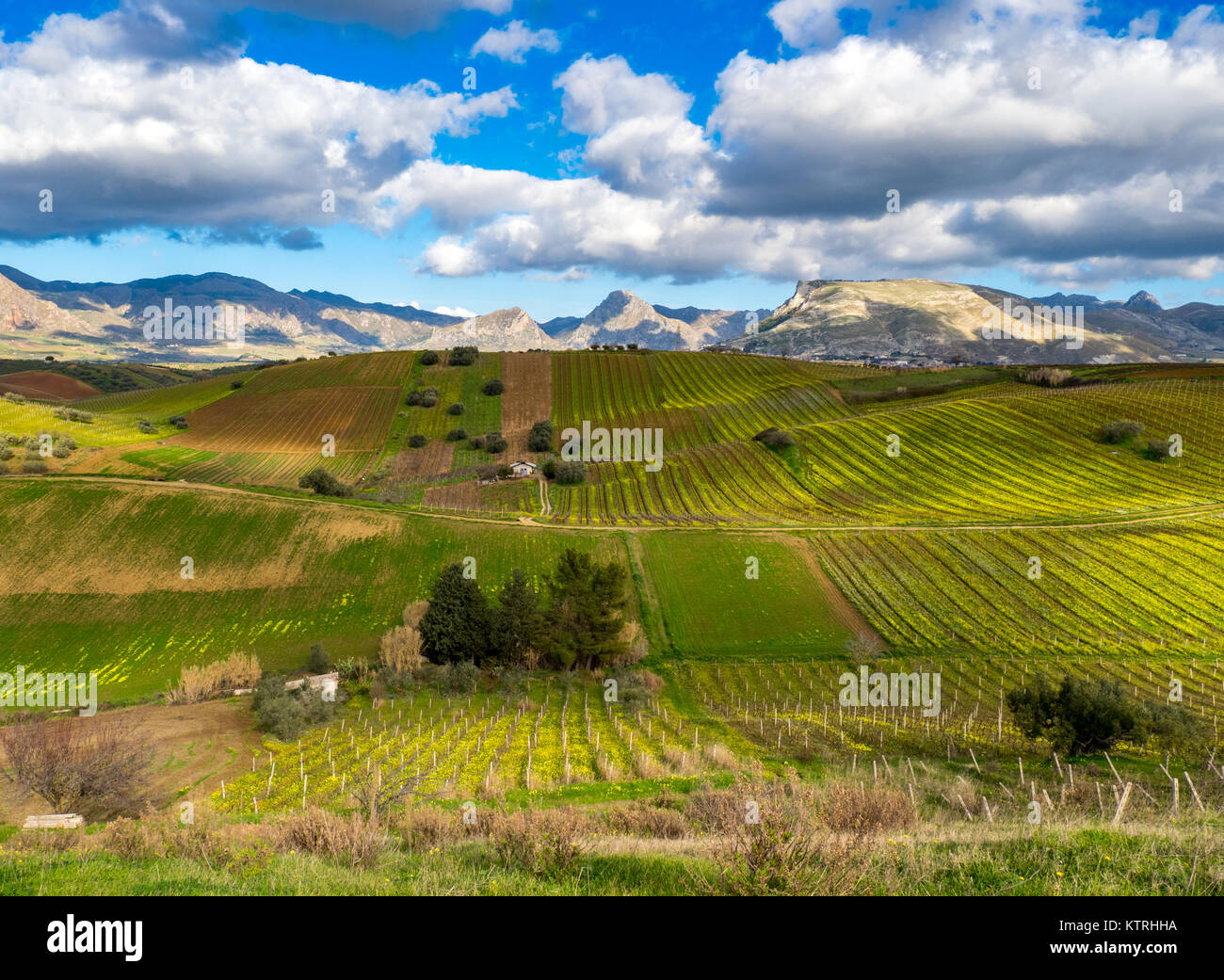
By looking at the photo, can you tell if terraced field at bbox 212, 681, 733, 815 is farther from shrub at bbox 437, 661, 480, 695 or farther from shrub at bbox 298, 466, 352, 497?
shrub at bbox 298, 466, 352, 497

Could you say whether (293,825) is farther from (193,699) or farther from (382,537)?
(382,537)

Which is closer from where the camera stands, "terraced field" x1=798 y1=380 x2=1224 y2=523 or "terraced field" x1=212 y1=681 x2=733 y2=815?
"terraced field" x1=212 y1=681 x2=733 y2=815

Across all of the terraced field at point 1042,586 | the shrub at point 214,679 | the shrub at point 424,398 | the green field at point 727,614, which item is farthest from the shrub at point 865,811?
the shrub at point 424,398

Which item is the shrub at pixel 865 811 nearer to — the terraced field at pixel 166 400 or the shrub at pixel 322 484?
the shrub at pixel 322 484

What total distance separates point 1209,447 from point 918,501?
39.2m

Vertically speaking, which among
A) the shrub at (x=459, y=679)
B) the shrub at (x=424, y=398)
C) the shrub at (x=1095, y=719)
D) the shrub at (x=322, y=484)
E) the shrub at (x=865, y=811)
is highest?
the shrub at (x=424, y=398)

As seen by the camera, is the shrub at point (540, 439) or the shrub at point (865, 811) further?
the shrub at point (540, 439)

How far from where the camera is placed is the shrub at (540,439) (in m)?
110

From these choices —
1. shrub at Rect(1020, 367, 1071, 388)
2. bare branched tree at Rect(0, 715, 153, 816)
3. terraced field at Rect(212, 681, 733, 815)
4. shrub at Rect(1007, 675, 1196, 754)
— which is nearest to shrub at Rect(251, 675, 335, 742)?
terraced field at Rect(212, 681, 733, 815)

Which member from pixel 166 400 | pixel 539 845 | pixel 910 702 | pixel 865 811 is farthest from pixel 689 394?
pixel 539 845

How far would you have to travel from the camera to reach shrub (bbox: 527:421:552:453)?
361ft

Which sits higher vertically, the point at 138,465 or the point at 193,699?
the point at 138,465

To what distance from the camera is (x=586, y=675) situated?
44750mm
